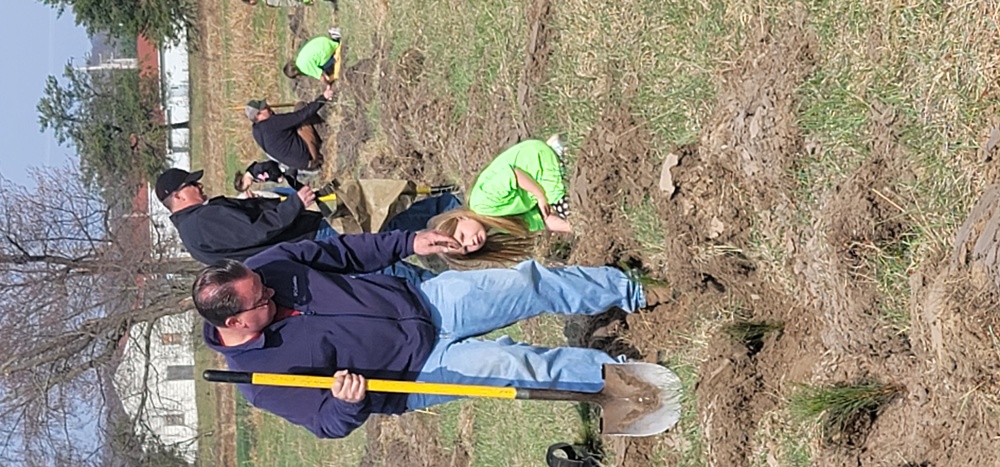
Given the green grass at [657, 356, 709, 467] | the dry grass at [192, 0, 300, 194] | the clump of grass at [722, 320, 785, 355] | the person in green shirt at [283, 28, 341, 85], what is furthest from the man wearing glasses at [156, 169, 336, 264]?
the dry grass at [192, 0, 300, 194]

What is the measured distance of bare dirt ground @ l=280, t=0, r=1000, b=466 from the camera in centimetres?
308

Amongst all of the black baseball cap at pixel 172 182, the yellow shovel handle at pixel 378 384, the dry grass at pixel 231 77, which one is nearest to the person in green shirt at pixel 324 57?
the dry grass at pixel 231 77

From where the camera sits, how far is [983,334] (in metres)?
2.94

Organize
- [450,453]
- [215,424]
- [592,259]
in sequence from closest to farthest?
1. [592,259]
2. [450,453]
3. [215,424]

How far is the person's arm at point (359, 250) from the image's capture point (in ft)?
14.9

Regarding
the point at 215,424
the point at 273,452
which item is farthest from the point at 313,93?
the point at 215,424

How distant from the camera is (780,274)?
4.07 m

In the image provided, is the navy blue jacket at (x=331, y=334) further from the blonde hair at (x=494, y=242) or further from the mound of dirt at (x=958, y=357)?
the mound of dirt at (x=958, y=357)

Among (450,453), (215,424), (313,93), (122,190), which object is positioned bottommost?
(215,424)

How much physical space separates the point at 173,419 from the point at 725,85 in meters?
13.2

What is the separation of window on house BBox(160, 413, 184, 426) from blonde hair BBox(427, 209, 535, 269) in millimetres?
11219

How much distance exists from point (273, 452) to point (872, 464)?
36.7 feet

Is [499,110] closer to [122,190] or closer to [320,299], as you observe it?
[320,299]

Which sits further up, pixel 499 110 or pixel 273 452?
pixel 499 110
